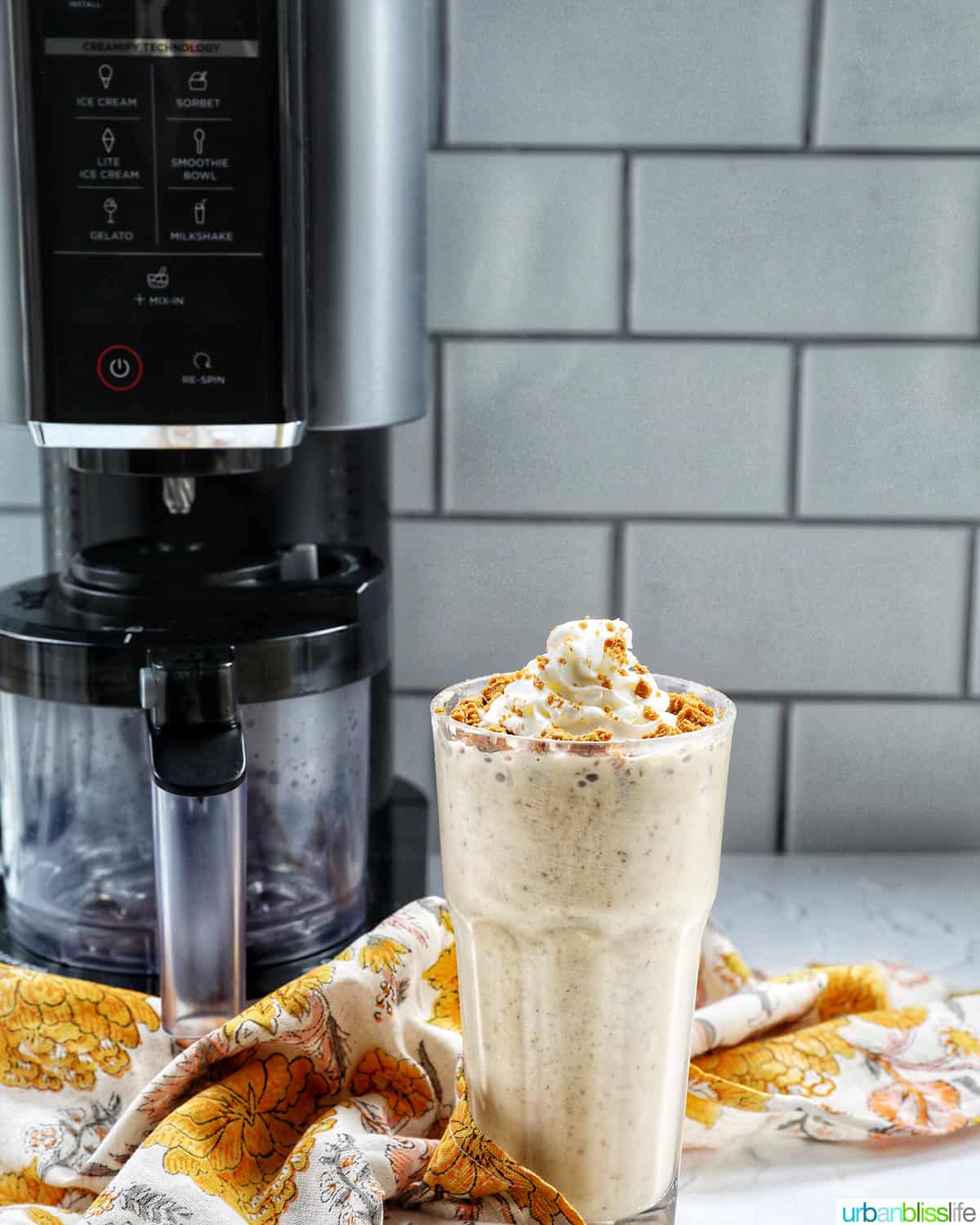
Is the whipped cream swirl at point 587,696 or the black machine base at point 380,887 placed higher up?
the whipped cream swirl at point 587,696

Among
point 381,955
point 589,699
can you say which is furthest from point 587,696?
point 381,955

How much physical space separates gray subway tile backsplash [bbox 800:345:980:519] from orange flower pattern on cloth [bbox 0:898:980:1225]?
328 mm

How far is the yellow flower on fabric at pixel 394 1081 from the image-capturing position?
1.95 feet

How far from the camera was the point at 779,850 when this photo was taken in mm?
948

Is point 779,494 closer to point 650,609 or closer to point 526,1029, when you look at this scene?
point 650,609

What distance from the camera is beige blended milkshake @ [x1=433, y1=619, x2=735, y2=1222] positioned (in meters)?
0.49

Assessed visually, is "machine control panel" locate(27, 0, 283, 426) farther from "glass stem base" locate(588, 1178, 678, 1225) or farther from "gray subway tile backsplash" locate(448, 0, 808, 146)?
"glass stem base" locate(588, 1178, 678, 1225)

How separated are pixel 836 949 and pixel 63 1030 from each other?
A: 0.43 metres

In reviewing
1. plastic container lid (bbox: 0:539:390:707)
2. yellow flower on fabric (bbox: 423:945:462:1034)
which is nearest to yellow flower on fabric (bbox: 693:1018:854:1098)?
yellow flower on fabric (bbox: 423:945:462:1034)

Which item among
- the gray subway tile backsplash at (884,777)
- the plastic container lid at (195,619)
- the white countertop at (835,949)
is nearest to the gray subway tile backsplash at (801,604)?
the gray subway tile backsplash at (884,777)

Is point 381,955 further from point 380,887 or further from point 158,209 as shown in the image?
point 158,209

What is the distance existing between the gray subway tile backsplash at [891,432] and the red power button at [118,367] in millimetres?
439

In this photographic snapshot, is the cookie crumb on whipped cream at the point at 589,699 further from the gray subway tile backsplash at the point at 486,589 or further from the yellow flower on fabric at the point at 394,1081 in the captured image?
the gray subway tile backsplash at the point at 486,589

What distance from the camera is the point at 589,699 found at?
50cm
